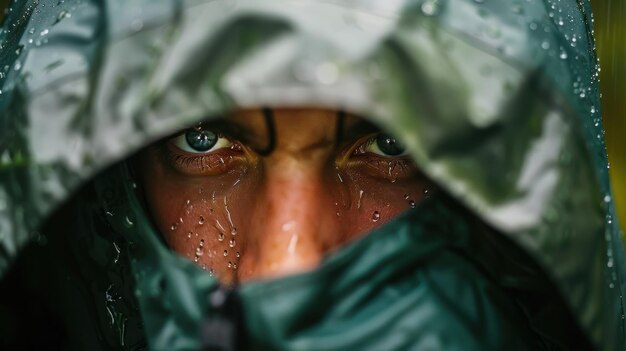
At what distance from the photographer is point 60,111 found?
114 centimetres

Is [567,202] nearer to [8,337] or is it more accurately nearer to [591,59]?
[591,59]

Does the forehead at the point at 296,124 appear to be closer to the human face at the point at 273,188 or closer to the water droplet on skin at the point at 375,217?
the human face at the point at 273,188

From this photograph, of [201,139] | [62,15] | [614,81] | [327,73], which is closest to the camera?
[327,73]

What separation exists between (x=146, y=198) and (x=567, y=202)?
0.65 meters

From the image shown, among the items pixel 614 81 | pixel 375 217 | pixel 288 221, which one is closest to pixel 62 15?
pixel 288 221

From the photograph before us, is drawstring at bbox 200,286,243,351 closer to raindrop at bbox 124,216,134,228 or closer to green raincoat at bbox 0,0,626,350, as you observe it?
green raincoat at bbox 0,0,626,350

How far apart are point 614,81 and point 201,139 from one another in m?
2.60

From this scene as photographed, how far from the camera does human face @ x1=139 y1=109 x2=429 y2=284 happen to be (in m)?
1.24

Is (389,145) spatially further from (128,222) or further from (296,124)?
(128,222)

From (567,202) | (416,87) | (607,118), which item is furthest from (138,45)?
(607,118)

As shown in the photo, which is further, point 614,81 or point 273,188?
point 614,81

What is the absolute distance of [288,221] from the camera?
4.08 ft

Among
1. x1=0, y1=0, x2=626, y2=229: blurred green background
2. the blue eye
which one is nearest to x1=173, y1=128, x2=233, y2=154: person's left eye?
the blue eye

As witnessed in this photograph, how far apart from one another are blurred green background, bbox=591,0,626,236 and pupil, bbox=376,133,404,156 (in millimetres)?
2327
